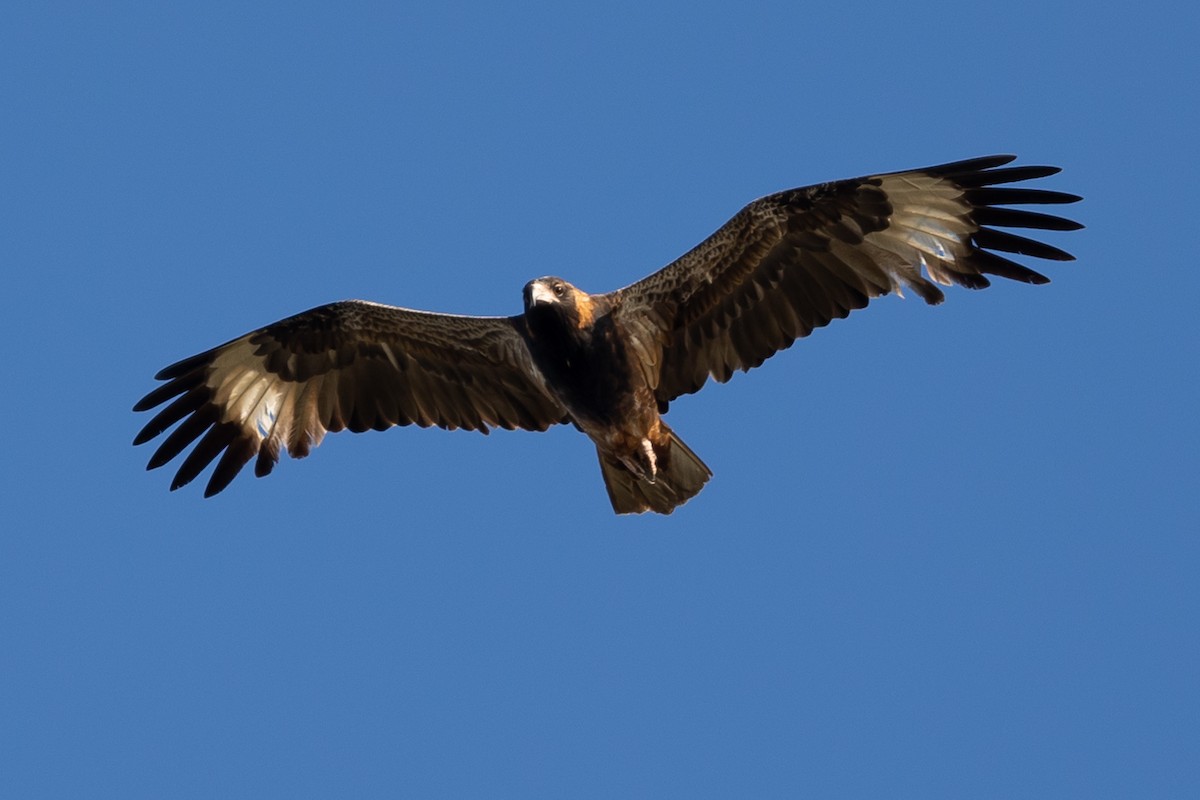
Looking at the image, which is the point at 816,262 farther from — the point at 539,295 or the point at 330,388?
the point at 330,388

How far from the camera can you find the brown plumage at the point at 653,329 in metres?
12.7

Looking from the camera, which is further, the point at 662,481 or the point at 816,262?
the point at 662,481

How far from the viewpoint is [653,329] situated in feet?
43.0

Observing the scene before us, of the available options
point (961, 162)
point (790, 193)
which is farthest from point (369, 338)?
point (961, 162)

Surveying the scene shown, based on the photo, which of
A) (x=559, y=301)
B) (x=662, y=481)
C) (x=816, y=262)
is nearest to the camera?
(x=559, y=301)

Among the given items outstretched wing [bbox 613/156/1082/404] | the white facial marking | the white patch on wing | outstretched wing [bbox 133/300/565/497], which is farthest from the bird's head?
the white patch on wing

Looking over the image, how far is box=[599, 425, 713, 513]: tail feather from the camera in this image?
1327 cm

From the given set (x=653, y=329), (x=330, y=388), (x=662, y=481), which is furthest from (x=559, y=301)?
(x=330, y=388)

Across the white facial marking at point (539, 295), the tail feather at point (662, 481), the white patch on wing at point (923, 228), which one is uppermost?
the white patch on wing at point (923, 228)

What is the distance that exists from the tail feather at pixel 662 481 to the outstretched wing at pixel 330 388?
0.70 m

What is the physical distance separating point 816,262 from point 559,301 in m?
1.90

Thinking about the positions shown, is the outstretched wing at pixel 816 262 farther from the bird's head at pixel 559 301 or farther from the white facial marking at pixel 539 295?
the white facial marking at pixel 539 295

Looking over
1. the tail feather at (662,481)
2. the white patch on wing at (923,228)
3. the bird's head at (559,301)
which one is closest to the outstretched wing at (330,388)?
the tail feather at (662,481)

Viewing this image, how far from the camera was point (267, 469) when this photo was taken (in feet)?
46.1
